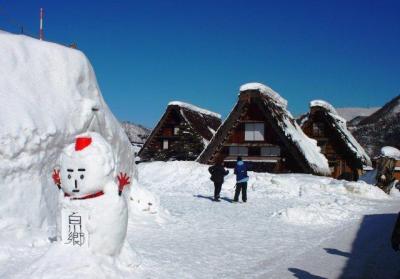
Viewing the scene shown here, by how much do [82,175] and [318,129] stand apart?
2466 centimetres

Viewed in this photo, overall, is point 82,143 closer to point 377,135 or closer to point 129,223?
point 129,223

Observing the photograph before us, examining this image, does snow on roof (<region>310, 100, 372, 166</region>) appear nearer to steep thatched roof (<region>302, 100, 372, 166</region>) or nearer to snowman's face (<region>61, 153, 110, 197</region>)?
steep thatched roof (<region>302, 100, 372, 166</region>)

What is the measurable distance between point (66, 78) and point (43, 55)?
0.70 meters

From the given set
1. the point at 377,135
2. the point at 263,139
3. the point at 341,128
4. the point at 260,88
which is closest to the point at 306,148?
the point at 263,139

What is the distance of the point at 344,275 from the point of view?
6395 millimetres

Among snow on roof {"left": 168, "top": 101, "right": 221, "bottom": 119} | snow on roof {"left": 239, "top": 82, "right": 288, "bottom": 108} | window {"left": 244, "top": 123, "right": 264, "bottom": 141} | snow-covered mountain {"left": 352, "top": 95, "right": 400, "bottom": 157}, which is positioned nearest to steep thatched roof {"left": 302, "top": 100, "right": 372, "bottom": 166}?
snow on roof {"left": 239, "top": 82, "right": 288, "bottom": 108}

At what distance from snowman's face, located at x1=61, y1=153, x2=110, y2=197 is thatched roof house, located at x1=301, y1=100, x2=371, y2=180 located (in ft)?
77.6

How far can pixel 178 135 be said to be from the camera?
Answer: 30.0 m

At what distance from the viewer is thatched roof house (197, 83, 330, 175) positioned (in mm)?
22969

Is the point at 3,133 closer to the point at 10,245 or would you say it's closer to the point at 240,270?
the point at 10,245

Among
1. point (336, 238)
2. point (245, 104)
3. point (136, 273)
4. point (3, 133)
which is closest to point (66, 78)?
point (3, 133)

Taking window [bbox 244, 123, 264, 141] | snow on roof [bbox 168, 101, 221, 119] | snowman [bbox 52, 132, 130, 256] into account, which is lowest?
snowman [bbox 52, 132, 130, 256]

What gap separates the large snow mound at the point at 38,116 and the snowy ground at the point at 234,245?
628 mm

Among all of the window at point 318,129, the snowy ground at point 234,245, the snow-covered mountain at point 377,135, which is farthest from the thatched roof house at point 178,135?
the snow-covered mountain at point 377,135
